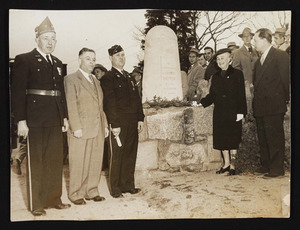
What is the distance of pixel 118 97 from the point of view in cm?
Result: 340

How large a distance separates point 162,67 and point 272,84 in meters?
0.91

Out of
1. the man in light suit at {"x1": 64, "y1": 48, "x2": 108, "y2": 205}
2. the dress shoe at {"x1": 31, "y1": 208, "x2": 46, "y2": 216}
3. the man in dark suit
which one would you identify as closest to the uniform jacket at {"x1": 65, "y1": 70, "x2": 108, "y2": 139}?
the man in light suit at {"x1": 64, "y1": 48, "x2": 108, "y2": 205}

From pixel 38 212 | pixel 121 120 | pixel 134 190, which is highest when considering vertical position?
pixel 121 120

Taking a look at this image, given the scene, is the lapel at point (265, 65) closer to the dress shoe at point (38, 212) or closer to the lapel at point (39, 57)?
the lapel at point (39, 57)

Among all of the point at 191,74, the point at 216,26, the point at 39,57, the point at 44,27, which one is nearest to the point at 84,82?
the point at 39,57

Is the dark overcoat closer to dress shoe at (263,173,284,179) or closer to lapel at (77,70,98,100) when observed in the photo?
dress shoe at (263,173,284,179)

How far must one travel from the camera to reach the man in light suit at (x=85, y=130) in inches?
132

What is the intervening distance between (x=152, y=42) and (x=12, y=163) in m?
1.47

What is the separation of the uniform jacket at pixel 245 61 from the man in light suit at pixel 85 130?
1.15m

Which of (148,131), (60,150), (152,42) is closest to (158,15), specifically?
(152,42)

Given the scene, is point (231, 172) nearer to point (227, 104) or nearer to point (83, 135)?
point (227, 104)

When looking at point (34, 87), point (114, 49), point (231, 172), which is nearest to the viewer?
point (34, 87)
